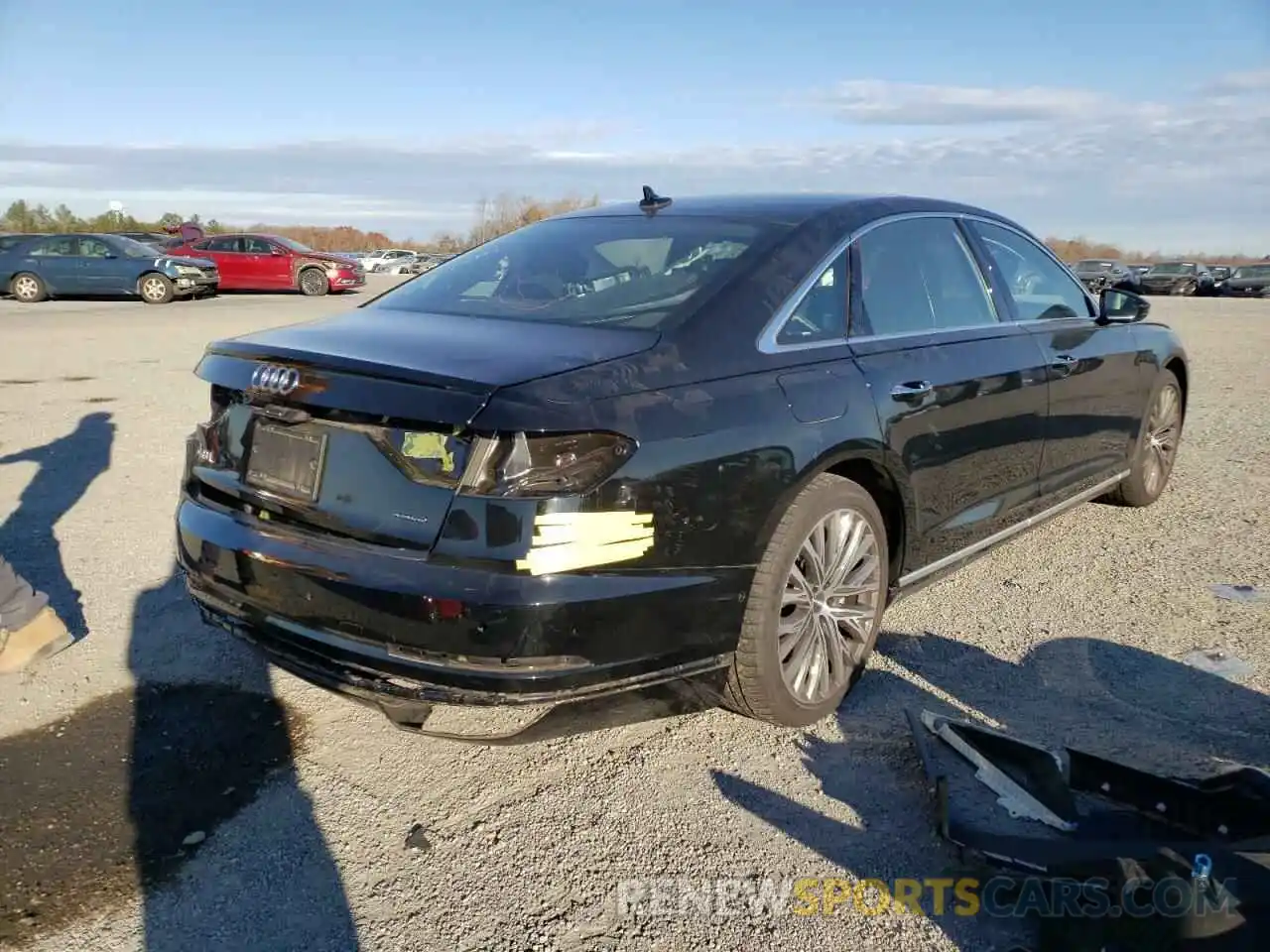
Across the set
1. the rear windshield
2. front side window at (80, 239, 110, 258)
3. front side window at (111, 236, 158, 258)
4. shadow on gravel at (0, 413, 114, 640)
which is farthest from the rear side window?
front side window at (80, 239, 110, 258)

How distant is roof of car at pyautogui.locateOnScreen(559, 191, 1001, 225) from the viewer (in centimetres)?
346

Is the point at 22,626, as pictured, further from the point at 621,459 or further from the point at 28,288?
the point at 28,288

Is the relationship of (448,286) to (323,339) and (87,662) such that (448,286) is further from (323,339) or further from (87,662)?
(87,662)

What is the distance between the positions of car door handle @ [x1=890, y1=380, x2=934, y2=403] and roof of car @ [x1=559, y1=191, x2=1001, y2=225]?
2.11ft

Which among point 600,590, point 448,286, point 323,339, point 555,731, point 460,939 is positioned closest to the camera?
point 460,939

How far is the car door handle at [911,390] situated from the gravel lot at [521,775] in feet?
3.26

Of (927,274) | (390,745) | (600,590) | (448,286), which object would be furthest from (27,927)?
(927,274)

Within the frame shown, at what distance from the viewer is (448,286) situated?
141 inches

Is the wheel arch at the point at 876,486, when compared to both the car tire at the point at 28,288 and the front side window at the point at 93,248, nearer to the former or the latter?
the front side window at the point at 93,248

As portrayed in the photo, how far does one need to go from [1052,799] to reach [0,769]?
118 inches

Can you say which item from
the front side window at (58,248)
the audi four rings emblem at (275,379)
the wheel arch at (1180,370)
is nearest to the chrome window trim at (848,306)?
the audi four rings emblem at (275,379)

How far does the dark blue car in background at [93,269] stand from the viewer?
70.5 ft

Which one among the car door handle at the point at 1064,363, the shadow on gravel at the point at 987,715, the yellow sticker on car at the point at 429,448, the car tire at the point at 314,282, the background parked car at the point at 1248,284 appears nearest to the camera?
the yellow sticker on car at the point at 429,448

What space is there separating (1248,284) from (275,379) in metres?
42.5
